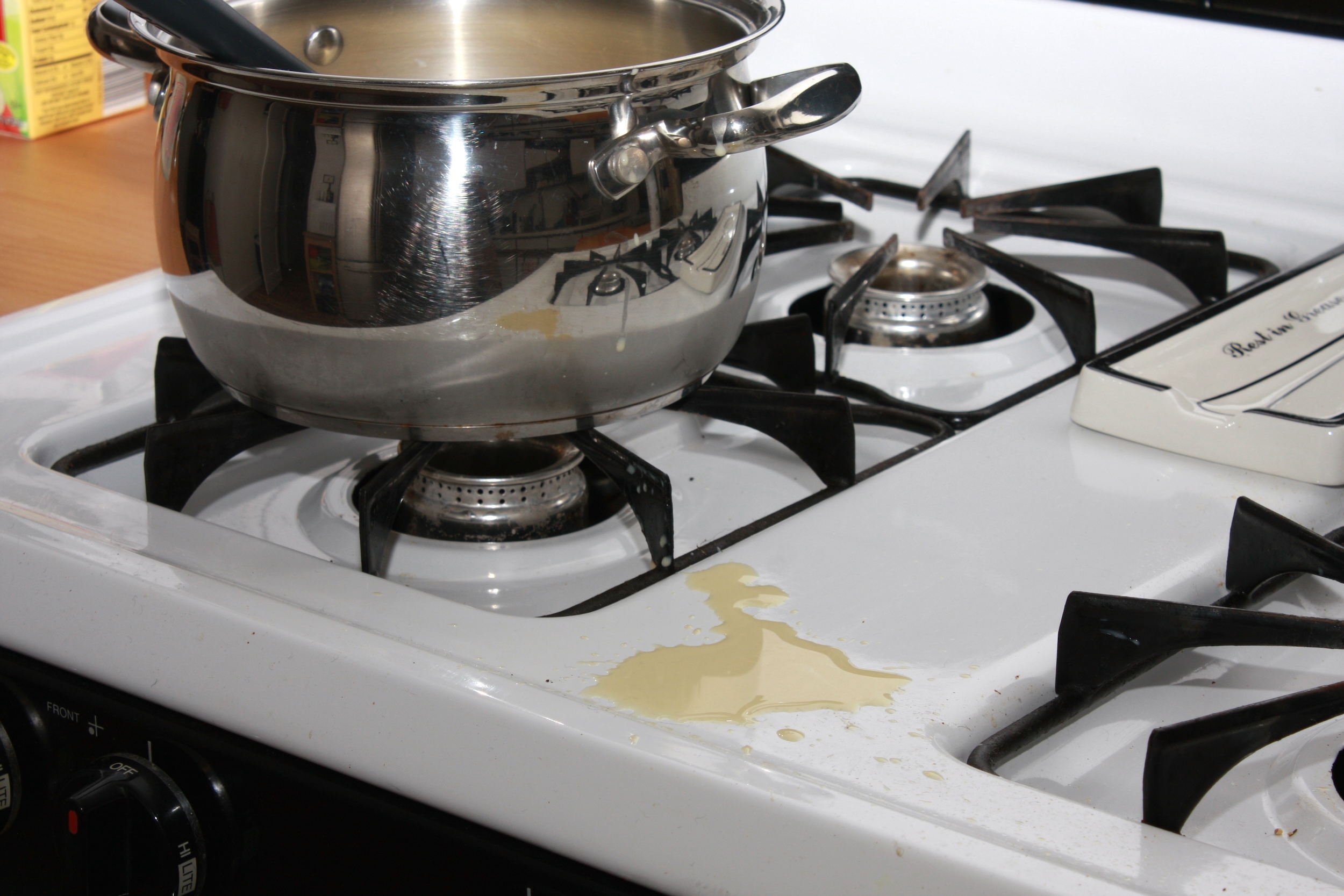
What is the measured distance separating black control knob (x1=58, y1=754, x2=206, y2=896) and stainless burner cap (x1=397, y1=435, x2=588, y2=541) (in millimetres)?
152

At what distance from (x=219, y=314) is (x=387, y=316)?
3.2 inches

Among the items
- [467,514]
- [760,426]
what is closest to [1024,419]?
[760,426]

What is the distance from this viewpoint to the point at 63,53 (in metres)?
1.04

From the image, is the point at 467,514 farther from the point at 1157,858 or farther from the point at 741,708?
the point at 1157,858

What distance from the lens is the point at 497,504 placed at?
546mm

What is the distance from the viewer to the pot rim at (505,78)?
41 cm

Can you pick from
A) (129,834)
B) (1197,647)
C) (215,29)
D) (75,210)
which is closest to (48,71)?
(75,210)

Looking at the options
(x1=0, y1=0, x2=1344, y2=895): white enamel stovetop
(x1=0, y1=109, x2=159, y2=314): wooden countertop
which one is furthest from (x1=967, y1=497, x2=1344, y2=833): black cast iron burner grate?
(x1=0, y1=109, x2=159, y2=314): wooden countertop

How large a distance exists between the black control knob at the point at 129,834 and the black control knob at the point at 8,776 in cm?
5

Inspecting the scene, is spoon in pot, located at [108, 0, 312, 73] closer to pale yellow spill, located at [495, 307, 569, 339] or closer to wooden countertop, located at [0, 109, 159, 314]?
pale yellow spill, located at [495, 307, 569, 339]

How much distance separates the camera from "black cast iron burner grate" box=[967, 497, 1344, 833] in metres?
0.35

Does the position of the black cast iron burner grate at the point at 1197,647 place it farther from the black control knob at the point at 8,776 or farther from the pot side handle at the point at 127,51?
the pot side handle at the point at 127,51

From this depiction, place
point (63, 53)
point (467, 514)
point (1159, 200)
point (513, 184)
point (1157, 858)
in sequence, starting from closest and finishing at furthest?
point (1157, 858) < point (513, 184) < point (467, 514) < point (1159, 200) < point (63, 53)

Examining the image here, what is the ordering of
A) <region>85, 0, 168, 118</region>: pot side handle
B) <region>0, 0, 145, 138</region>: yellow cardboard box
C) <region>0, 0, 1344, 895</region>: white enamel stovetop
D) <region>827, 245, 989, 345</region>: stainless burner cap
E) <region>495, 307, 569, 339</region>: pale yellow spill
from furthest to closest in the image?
<region>0, 0, 145, 138</region>: yellow cardboard box → <region>827, 245, 989, 345</region>: stainless burner cap → <region>85, 0, 168, 118</region>: pot side handle → <region>495, 307, 569, 339</region>: pale yellow spill → <region>0, 0, 1344, 895</region>: white enamel stovetop
